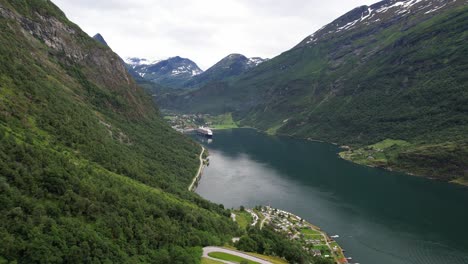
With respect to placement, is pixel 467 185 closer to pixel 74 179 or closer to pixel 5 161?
pixel 74 179

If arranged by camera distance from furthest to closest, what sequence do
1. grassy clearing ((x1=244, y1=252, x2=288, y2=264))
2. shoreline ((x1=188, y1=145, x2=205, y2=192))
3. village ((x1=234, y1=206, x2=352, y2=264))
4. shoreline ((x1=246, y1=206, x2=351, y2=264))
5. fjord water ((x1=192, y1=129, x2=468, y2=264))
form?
shoreline ((x1=188, y1=145, x2=205, y2=192)), fjord water ((x1=192, y1=129, x2=468, y2=264)), village ((x1=234, y1=206, x2=352, y2=264)), shoreline ((x1=246, y1=206, x2=351, y2=264)), grassy clearing ((x1=244, y1=252, x2=288, y2=264))

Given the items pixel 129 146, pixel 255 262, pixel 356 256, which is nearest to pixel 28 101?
pixel 129 146

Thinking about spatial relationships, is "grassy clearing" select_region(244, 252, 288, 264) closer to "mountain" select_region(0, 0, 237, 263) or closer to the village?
"mountain" select_region(0, 0, 237, 263)

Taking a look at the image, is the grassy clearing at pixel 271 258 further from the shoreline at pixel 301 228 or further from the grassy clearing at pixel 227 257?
the shoreline at pixel 301 228

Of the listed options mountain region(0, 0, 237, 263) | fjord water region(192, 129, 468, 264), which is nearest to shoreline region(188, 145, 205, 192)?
fjord water region(192, 129, 468, 264)

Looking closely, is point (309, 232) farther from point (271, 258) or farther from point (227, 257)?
point (227, 257)

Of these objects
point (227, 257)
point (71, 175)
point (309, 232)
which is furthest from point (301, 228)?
point (71, 175)

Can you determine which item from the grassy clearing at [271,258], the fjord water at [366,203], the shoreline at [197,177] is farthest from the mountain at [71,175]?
the fjord water at [366,203]
